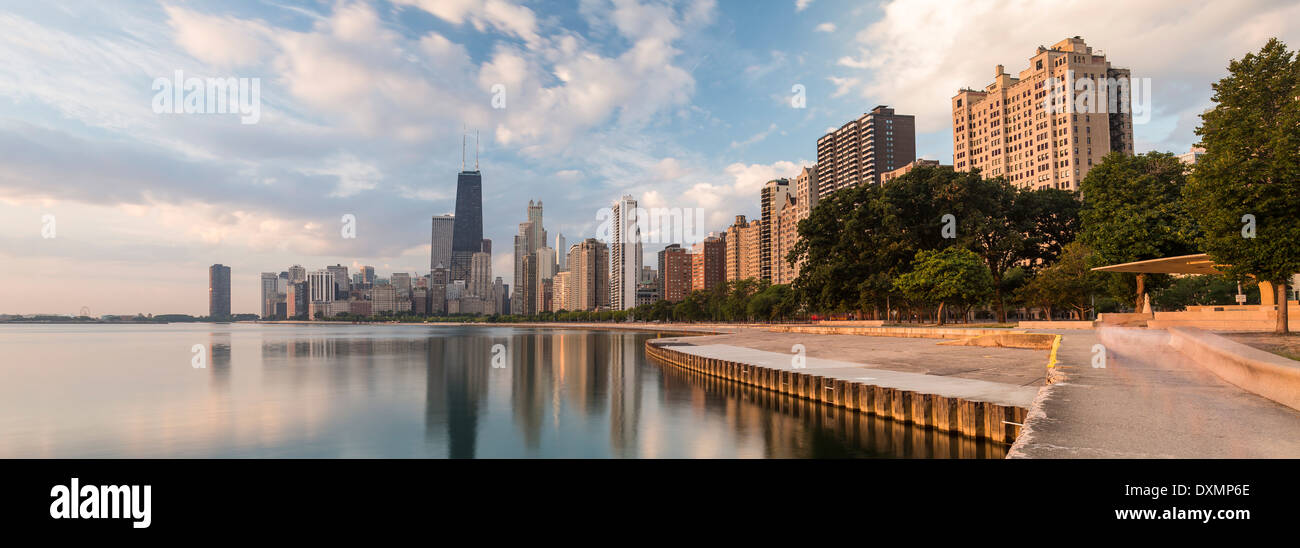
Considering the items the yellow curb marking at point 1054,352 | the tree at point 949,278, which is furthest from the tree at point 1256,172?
the tree at point 949,278

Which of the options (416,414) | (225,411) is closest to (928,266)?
(416,414)

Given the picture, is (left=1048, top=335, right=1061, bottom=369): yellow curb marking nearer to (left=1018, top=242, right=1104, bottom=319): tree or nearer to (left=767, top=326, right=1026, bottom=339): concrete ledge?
(left=767, top=326, right=1026, bottom=339): concrete ledge

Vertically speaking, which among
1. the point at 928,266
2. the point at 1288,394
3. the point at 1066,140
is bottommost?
the point at 1288,394

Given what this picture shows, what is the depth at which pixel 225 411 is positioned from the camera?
98.0 feet

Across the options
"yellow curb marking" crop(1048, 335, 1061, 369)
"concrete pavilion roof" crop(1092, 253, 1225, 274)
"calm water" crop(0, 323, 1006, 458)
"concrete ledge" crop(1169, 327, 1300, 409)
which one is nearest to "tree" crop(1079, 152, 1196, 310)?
"concrete pavilion roof" crop(1092, 253, 1225, 274)

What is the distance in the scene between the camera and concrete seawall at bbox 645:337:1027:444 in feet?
55.0

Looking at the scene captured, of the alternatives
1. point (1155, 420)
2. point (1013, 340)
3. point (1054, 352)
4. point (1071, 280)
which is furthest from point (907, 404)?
point (1071, 280)

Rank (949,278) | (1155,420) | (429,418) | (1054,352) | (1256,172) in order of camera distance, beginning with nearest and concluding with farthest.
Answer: (1155,420)
(1054,352)
(1256,172)
(429,418)
(949,278)

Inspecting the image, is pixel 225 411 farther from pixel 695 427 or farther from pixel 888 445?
pixel 888 445

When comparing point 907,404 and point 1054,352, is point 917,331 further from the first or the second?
point 907,404

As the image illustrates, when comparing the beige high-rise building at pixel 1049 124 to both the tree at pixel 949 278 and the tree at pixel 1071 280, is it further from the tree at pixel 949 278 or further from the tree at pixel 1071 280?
the tree at pixel 949 278

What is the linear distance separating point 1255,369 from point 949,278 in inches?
1770

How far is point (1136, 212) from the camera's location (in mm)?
50469
